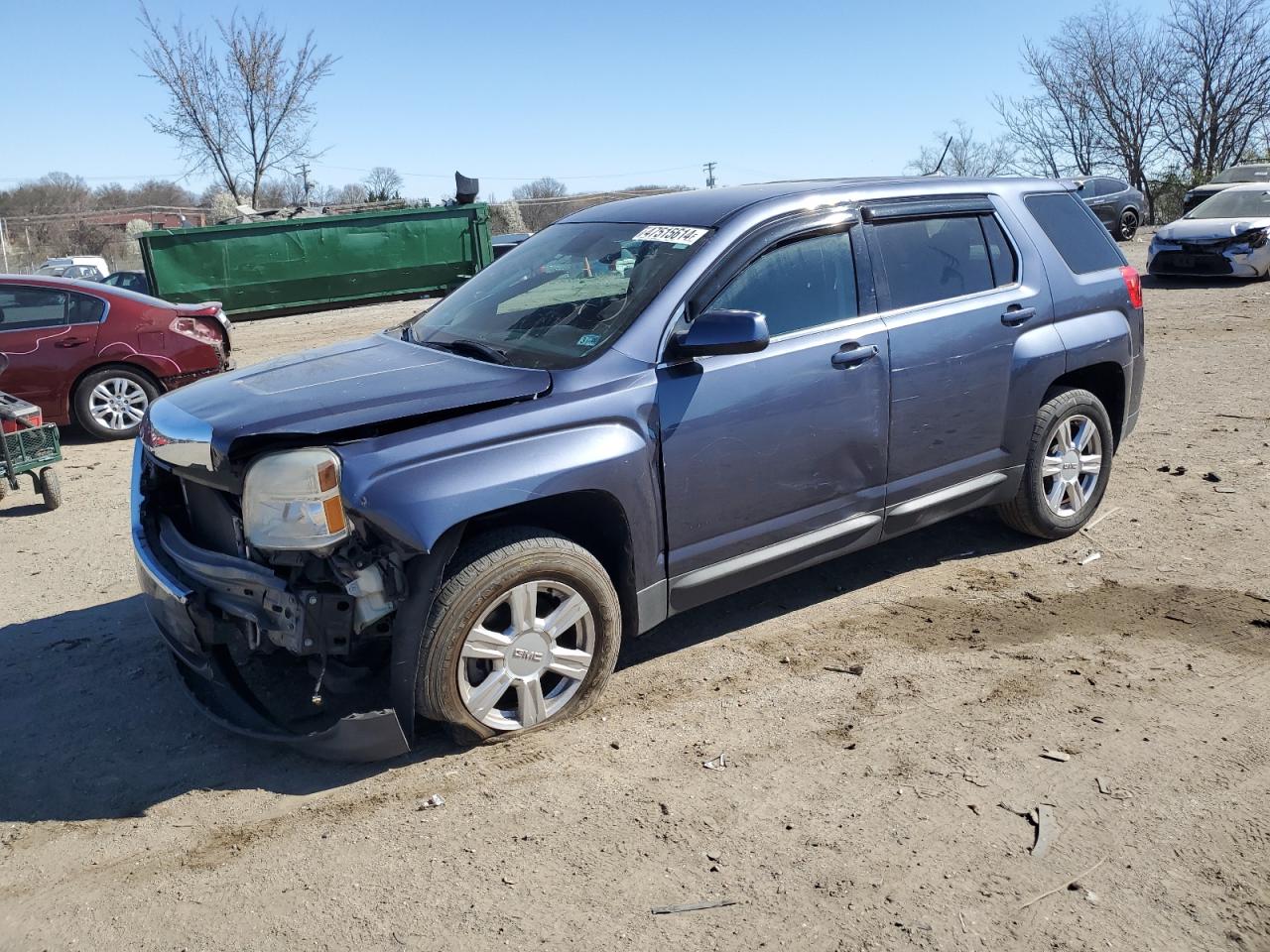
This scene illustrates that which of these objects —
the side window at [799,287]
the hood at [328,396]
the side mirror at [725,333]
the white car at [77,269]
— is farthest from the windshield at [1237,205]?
the white car at [77,269]

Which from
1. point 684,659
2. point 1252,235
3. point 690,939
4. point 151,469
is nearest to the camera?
point 690,939

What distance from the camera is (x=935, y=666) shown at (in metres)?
4.25

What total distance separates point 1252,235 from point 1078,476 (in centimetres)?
1312

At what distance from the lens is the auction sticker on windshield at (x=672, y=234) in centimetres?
419

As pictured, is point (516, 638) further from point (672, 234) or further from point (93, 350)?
point (93, 350)

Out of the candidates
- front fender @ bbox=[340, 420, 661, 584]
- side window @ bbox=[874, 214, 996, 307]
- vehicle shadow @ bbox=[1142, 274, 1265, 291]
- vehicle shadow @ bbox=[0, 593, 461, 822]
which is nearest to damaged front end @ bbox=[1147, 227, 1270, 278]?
vehicle shadow @ bbox=[1142, 274, 1265, 291]

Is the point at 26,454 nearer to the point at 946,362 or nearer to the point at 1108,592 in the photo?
the point at 946,362

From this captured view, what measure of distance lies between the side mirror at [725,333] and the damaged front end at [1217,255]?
15.4 m

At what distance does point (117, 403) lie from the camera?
9.20 metres

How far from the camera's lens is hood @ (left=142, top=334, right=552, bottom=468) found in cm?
339

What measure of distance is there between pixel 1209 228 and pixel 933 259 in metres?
14.2

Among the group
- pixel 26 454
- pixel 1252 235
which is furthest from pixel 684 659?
pixel 1252 235

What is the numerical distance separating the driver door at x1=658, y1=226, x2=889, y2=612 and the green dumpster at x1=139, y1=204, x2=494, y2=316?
17743 millimetres

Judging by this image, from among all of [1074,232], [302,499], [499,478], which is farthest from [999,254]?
[302,499]
